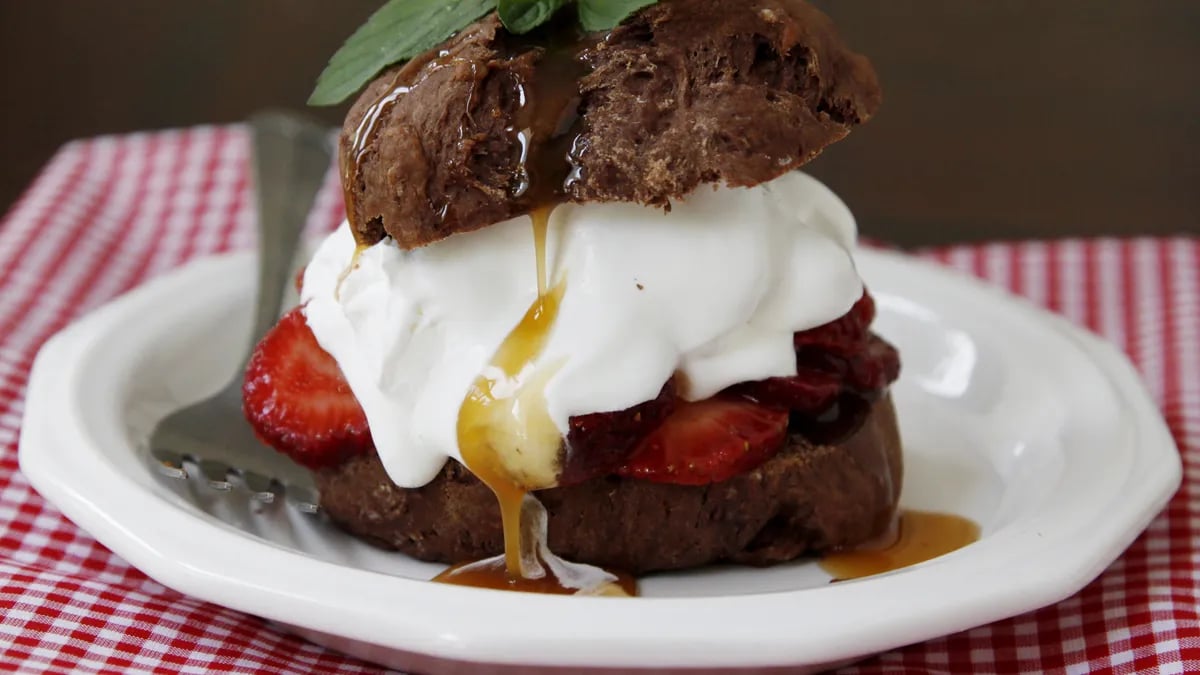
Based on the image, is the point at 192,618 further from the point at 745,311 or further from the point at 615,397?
the point at 745,311

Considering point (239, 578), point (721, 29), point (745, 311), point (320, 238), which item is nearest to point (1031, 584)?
point (745, 311)

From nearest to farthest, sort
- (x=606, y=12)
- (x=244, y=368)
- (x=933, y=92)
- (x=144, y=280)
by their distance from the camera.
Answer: (x=606, y=12), (x=244, y=368), (x=144, y=280), (x=933, y=92)

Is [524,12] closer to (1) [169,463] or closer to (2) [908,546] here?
(1) [169,463]

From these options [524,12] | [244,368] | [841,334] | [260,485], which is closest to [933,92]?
[841,334]

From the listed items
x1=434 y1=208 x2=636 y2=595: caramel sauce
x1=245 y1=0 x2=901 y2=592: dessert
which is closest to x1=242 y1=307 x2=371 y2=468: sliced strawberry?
x1=245 y1=0 x2=901 y2=592: dessert

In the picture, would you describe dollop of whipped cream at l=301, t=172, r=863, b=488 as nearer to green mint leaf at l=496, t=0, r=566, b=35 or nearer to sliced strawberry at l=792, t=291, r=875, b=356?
sliced strawberry at l=792, t=291, r=875, b=356

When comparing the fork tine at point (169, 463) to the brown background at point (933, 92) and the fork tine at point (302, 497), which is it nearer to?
the fork tine at point (302, 497)
